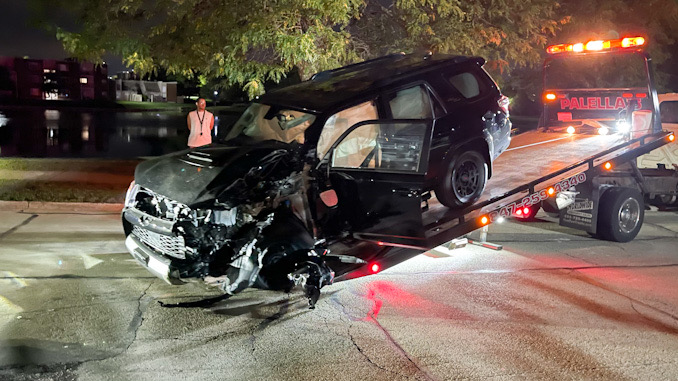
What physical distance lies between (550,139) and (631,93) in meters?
1.34

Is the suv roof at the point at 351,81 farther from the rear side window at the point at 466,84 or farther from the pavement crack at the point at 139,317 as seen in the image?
the pavement crack at the point at 139,317

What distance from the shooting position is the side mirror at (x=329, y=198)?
623cm

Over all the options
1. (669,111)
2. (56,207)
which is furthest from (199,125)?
(669,111)

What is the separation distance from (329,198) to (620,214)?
5205mm

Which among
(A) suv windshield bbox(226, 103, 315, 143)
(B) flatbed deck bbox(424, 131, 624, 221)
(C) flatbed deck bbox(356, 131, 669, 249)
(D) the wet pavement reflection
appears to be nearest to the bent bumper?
(A) suv windshield bbox(226, 103, 315, 143)

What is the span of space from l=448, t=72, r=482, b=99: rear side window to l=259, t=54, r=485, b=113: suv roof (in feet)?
0.56

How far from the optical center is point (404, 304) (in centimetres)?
650

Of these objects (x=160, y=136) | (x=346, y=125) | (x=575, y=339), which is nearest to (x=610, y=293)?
(x=575, y=339)

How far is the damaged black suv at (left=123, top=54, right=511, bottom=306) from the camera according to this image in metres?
5.80

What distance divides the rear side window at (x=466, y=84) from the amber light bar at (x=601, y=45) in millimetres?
2933

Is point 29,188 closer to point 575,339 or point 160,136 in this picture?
point 575,339

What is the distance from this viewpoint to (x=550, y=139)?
33.0ft

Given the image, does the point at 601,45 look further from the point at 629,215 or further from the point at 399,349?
the point at 399,349

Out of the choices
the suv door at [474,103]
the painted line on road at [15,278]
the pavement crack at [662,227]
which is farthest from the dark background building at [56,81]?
the suv door at [474,103]
